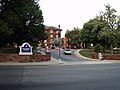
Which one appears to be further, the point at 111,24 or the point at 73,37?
the point at 73,37

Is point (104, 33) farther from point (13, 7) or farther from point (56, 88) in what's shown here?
point (56, 88)

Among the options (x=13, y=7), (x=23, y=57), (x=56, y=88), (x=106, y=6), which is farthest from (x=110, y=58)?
(x=56, y=88)

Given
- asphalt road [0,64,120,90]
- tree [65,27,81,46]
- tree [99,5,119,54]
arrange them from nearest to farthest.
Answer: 1. asphalt road [0,64,120,90]
2. tree [99,5,119,54]
3. tree [65,27,81,46]

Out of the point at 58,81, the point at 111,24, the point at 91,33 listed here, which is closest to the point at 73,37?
the point at 91,33

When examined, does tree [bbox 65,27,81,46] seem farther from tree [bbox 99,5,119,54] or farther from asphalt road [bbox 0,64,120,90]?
asphalt road [bbox 0,64,120,90]

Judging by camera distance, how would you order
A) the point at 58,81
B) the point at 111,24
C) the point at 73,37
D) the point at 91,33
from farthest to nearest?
the point at 73,37
the point at 91,33
the point at 111,24
the point at 58,81

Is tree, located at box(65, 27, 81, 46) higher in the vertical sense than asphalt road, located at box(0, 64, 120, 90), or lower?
higher

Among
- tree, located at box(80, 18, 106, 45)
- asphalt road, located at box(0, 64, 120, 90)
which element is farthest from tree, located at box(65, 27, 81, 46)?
asphalt road, located at box(0, 64, 120, 90)

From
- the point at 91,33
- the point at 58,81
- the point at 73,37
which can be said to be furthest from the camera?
the point at 73,37

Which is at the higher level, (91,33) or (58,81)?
(91,33)

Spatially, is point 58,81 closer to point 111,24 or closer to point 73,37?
point 111,24

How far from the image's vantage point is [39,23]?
67.3 meters

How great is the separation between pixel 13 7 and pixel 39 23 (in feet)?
115

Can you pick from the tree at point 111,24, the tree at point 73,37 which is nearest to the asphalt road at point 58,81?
the tree at point 111,24
